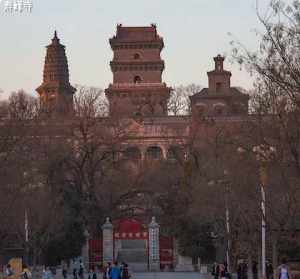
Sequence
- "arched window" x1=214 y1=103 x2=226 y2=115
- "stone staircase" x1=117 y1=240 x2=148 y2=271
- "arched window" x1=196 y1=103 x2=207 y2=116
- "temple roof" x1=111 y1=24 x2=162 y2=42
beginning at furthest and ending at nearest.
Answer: "temple roof" x1=111 y1=24 x2=162 y2=42
"arched window" x1=214 y1=103 x2=226 y2=115
"arched window" x1=196 y1=103 x2=207 y2=116
"stone staircase" x1=117 y1=240 x2=148 y2=271

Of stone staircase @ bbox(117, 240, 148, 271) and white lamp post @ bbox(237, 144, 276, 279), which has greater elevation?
white lamp post @ bbox(237, 144, 276, 279)

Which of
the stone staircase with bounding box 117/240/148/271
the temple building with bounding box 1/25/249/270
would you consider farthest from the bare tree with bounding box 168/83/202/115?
the stone staircase with bounding box 117/240/148/271

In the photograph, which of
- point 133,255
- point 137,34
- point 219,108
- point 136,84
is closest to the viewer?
point 133,255

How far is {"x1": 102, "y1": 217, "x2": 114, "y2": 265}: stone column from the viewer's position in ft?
213

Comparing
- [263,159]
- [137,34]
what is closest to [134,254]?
[263,159]

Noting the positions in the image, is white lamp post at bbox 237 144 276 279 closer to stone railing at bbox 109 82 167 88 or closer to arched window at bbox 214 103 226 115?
arched window at bbox 214 103 226 115

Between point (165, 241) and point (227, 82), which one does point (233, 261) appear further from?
point (227, 82)

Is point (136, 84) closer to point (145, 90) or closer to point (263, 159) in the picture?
point (145, 90)

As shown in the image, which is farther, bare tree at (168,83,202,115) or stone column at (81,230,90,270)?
bare tree at (168,83,202,115)

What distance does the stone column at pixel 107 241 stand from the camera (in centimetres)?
6500

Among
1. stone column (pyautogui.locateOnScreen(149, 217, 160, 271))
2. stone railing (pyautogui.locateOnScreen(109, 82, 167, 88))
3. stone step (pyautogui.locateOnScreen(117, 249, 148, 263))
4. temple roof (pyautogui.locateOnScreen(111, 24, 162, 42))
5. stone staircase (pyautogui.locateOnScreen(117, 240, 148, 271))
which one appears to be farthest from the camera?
temple roof (pyautogui.locateOnScreen(111, 24, 162, 42))

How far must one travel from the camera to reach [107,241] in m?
65.5

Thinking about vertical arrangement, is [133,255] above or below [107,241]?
below

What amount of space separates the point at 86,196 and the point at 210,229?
9980 mm
